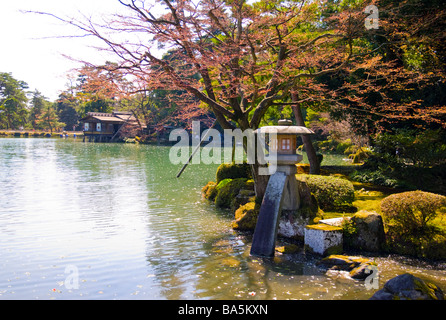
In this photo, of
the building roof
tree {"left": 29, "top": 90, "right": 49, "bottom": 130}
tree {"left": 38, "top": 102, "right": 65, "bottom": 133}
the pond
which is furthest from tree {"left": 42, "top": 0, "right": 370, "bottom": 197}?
tree {"left": 29, "top": 90, "right": 49, "bottom": 130}

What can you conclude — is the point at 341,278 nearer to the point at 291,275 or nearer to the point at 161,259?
the point at 291,275

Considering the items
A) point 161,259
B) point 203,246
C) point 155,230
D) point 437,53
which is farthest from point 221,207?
point 437,53

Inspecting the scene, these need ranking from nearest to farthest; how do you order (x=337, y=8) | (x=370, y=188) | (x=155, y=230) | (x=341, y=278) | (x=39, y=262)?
(x=341, y=278)
(x=39, y=262)
(x=155, y=230)
(x=370, y=188)
(x=337, y=8)

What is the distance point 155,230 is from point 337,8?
12615 mm

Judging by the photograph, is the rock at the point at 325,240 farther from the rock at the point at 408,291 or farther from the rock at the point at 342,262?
the rock at the point at 408,291

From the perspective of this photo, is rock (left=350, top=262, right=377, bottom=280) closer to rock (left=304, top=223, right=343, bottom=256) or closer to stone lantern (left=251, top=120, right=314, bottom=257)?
rock (left=304, top=223, right=343, bottom=256)

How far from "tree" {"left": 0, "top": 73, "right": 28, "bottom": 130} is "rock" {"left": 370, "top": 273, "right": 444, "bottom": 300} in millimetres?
81783

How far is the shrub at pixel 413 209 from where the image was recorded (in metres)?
7.25

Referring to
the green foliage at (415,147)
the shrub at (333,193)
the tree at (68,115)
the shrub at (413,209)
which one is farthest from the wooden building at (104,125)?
the shrub at (413,209)

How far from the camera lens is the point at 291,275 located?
6.53 meters

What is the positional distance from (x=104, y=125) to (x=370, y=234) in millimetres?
63778

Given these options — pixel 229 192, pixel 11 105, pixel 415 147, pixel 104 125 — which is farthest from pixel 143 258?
pixel 11 105

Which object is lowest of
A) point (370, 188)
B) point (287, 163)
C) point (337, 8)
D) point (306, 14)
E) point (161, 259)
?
point (161, 259)

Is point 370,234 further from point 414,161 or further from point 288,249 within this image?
point 414,161
